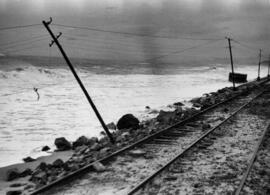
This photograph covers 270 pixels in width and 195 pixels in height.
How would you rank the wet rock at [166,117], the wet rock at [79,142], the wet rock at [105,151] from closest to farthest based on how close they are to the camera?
the wet rock at [105,151] < the wet rock at [79,142] < the wet rock at [166,117]

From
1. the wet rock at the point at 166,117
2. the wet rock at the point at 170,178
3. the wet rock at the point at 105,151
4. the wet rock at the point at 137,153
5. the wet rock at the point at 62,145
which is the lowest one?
the wet rock at the point at 62,145

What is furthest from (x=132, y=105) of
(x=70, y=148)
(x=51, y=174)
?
(x=51, y=174)

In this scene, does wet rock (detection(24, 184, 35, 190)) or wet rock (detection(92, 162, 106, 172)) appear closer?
wet rock (detection(24, 184, 35, 190))

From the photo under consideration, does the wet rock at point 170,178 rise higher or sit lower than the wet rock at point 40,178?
higher

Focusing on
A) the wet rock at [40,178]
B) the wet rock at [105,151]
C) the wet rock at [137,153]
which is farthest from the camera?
the wet rock at [105,151]

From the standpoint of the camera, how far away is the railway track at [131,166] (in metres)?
7.37

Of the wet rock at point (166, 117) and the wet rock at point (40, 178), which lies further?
the wet rock at point (166, 117)

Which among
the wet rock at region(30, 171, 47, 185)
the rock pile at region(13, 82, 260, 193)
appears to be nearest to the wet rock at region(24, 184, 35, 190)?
the rock pile at region(13, 82, 260, 193)

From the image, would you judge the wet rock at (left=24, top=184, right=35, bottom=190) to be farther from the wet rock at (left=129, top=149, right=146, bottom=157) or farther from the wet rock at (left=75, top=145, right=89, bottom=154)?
the wet rock at (left=75, top=145, right=89, bottom=154)

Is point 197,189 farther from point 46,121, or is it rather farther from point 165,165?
point 46,121

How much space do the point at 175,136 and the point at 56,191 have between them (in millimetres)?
6445

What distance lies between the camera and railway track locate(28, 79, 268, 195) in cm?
737

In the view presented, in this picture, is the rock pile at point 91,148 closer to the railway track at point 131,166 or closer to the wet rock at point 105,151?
the wet rock at point 105,151

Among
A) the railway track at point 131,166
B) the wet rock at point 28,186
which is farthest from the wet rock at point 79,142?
the wet rock at point 28,186
